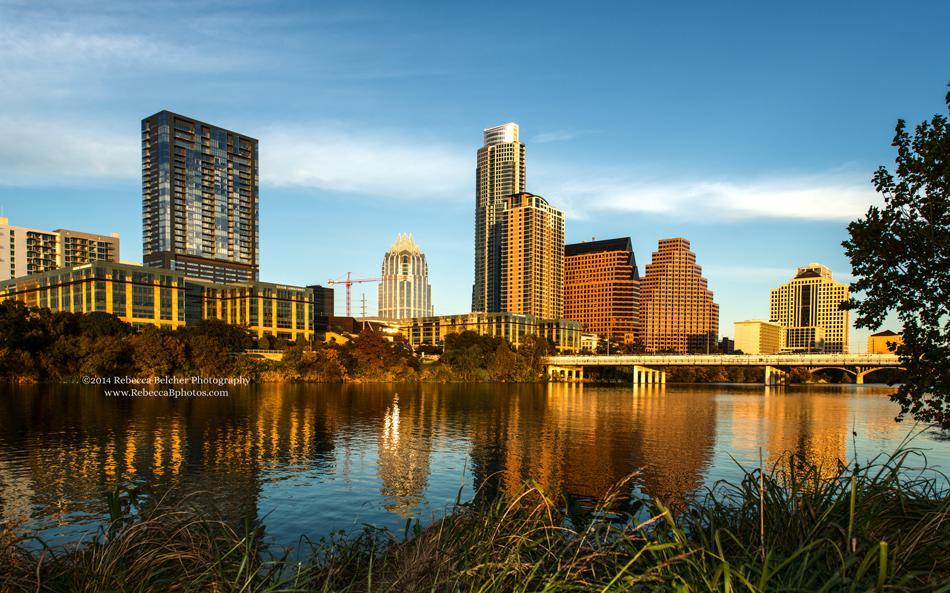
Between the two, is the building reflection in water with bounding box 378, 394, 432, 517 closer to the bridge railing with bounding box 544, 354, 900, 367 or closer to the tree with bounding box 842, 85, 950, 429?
the tree with bounding box 842, 85, 950, 429

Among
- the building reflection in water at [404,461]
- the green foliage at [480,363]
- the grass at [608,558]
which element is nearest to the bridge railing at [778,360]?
the green foliage at [480,363]

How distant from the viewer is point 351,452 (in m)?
45.2

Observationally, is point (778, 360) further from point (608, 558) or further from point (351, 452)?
point (608, 558)

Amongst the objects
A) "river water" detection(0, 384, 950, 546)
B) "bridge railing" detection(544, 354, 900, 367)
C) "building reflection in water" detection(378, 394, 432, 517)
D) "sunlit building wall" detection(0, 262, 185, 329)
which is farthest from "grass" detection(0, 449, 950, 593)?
"sunlit building wall" detection(0, 262, 185, 329)

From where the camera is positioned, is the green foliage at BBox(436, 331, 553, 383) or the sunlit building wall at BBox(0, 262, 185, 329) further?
the sunlit building wall at BBox(0, 262, 185, 329)

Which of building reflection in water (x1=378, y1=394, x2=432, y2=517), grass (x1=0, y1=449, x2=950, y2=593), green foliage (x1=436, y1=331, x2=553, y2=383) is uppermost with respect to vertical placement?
grass (x1=0, y1=449, x2=950, y2=593)

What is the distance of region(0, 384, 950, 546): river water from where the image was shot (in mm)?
28609

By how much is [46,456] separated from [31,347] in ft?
305

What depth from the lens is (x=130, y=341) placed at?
127 metres

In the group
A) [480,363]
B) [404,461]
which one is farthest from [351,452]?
[480,363]

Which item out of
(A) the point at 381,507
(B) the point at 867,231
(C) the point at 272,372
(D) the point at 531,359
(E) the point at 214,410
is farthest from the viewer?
(D) the point at 531,359

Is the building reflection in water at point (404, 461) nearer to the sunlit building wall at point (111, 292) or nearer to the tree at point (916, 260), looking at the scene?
the tree at point (916, 260)

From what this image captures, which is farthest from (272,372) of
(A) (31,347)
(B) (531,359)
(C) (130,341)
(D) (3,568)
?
(D) (3,568)

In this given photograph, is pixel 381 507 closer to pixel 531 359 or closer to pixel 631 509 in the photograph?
pixel 631 509
